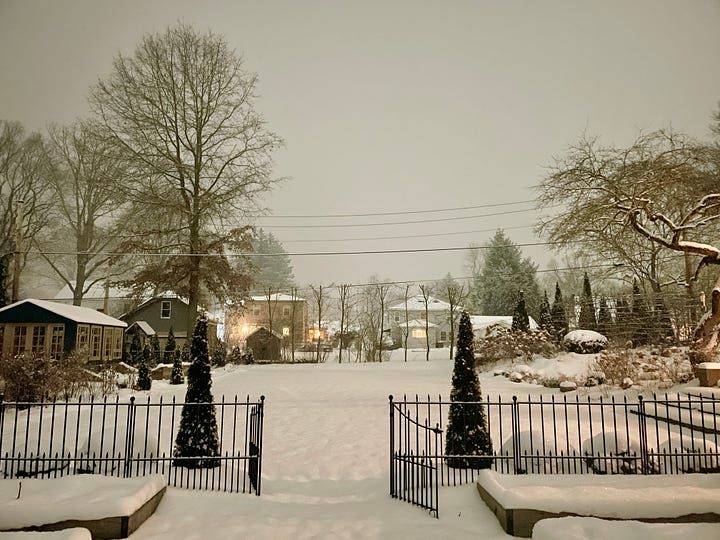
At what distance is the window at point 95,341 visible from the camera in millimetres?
19253

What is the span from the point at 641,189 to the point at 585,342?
9609mm

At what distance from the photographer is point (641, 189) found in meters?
11.3

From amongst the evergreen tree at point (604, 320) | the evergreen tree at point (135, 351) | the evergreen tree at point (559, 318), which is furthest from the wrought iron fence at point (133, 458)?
the evergreen tree at point (559, 318)

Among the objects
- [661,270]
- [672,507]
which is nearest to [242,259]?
[672,507]

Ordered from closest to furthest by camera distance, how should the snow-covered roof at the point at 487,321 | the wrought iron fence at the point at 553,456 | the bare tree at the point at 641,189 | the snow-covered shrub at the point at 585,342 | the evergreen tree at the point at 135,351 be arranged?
the wrought iron fence at the point at 553,456 → the bare tree at the point at 641,189 → the snow-covered shrub at the point at 585,342 → the evergreen tree at the point at 135,351 → the snow-covered roof at the point at 487,321

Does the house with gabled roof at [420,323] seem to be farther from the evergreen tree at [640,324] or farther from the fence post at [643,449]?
the fence post at [643,449]

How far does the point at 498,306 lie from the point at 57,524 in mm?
36685

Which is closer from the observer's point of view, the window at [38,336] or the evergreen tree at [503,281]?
the window at [38,336]

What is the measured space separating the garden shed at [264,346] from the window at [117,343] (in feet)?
36.0

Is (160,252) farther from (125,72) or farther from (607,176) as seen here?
(607,176)

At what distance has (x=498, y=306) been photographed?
37.8m

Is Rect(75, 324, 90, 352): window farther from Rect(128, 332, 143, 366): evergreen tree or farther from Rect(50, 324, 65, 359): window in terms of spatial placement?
Rect(128, 332, 143, 366): evergreen tree

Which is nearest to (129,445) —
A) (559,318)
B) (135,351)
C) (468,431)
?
(468,431)

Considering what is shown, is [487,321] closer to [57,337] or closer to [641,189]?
[641,189]
